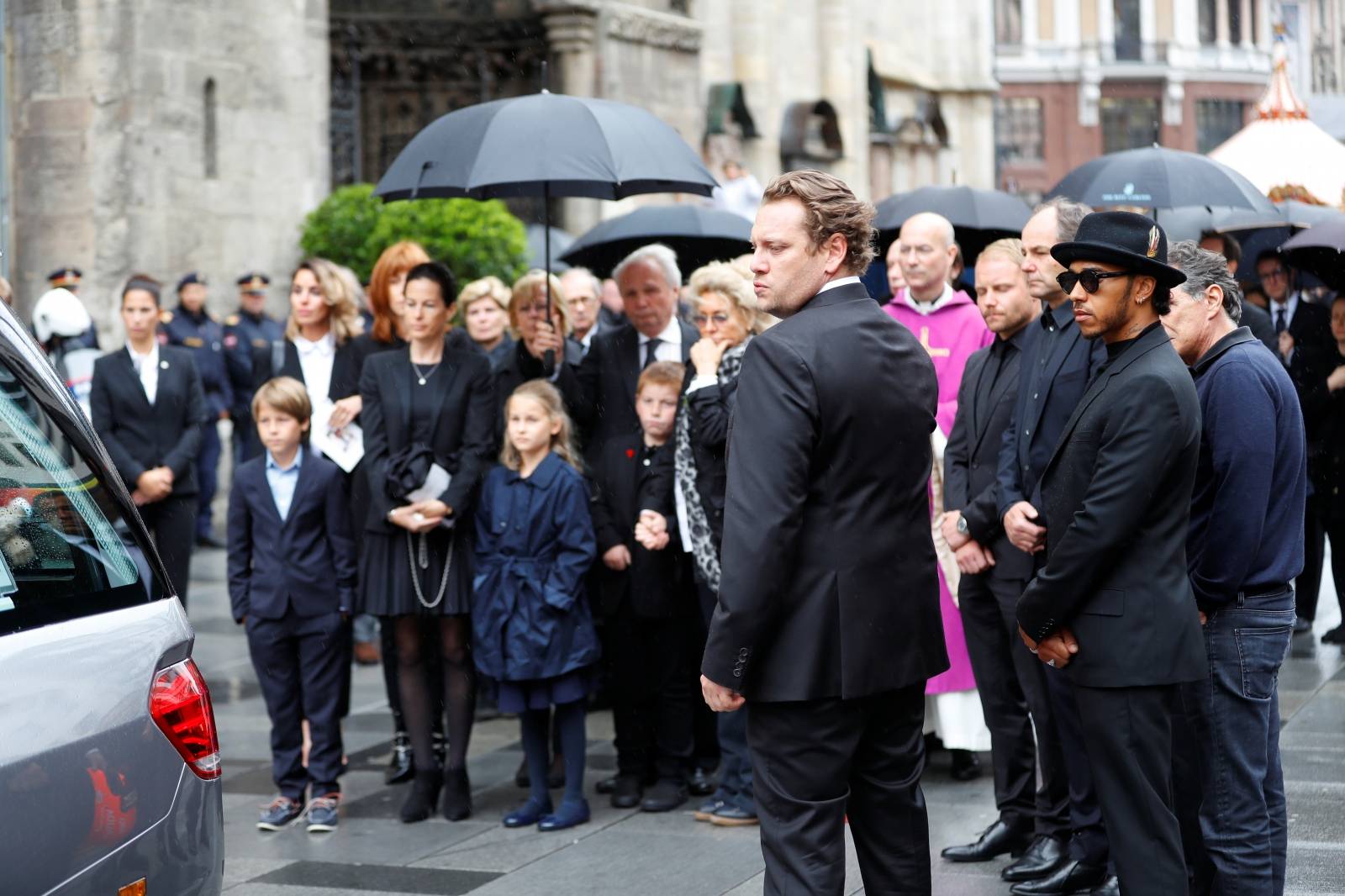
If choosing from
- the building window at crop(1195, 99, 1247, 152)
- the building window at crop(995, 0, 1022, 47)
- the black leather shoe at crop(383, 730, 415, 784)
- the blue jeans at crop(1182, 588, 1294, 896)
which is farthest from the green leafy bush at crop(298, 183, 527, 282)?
the building window at crop(1195, 99, 1247, 152)

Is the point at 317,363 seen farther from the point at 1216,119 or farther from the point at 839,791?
the point at 1216,119

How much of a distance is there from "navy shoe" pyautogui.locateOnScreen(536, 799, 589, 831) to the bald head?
2378mm

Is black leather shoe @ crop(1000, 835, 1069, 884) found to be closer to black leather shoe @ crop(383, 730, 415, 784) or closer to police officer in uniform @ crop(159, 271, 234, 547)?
black leather shoe @ crop(383, 730, 415, 784)

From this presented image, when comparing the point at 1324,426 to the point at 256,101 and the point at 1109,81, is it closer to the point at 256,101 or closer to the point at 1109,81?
the point at 256,101

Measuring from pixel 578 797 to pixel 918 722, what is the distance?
2.69 m

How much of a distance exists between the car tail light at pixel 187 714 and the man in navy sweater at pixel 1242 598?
2.65m

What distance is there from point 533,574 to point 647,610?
55 cm

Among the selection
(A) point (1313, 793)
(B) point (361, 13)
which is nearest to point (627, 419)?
(A) point (1313, 793)

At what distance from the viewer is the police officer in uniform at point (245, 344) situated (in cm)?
1482

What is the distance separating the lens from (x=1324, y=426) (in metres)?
10.3

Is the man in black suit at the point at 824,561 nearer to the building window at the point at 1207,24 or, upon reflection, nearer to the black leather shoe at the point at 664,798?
the black leather shoe at the point at 664,798

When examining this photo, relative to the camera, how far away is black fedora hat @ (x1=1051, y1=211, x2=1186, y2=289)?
4605 millimetres

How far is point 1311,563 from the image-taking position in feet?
34.2

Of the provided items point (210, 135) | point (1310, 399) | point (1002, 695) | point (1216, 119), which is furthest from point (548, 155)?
point (1216, 119)
